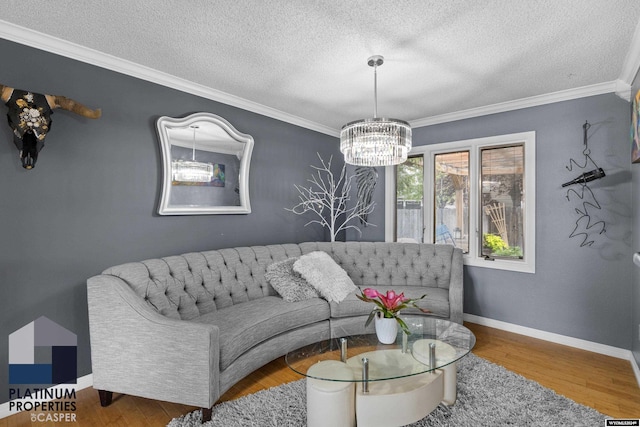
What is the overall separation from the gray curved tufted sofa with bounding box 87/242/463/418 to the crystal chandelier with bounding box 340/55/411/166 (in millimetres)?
1300

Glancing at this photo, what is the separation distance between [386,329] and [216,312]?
135 centimetres

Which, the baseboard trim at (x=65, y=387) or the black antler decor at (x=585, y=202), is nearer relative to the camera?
the baseboard trim at (x=65, y=387)

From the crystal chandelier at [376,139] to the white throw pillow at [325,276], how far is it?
1.18 m

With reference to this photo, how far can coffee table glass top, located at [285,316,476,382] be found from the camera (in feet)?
5.82

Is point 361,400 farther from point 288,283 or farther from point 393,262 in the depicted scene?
point 393,262

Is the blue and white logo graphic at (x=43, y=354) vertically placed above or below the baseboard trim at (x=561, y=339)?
above

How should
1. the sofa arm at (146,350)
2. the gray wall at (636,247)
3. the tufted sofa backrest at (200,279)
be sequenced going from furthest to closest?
the gray wall at (636,247) → the tufted sofa backrest at (200,279) → the sofa arm at (146,350)

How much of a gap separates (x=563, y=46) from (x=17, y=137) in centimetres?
372

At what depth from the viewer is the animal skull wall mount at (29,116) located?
199 centimetres

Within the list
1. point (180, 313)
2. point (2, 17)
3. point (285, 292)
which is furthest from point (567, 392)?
point (2, 17)

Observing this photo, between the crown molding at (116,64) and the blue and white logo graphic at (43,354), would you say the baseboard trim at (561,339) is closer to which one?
the crown molding at (116,64)

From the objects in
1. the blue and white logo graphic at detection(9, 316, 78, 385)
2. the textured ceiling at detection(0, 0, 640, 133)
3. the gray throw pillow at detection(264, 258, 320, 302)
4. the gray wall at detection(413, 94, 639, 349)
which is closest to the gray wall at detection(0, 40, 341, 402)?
the blue and white logo graphic at detection(9, 316, 78, 385)

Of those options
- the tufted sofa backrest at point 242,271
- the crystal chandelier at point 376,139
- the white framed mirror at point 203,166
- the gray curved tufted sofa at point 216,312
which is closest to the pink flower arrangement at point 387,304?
the gray curved tufted sofa at point 216,312

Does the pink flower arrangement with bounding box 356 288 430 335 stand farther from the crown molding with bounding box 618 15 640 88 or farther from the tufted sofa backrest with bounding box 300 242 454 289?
the crown molding with bounding box 618 15 640 88
